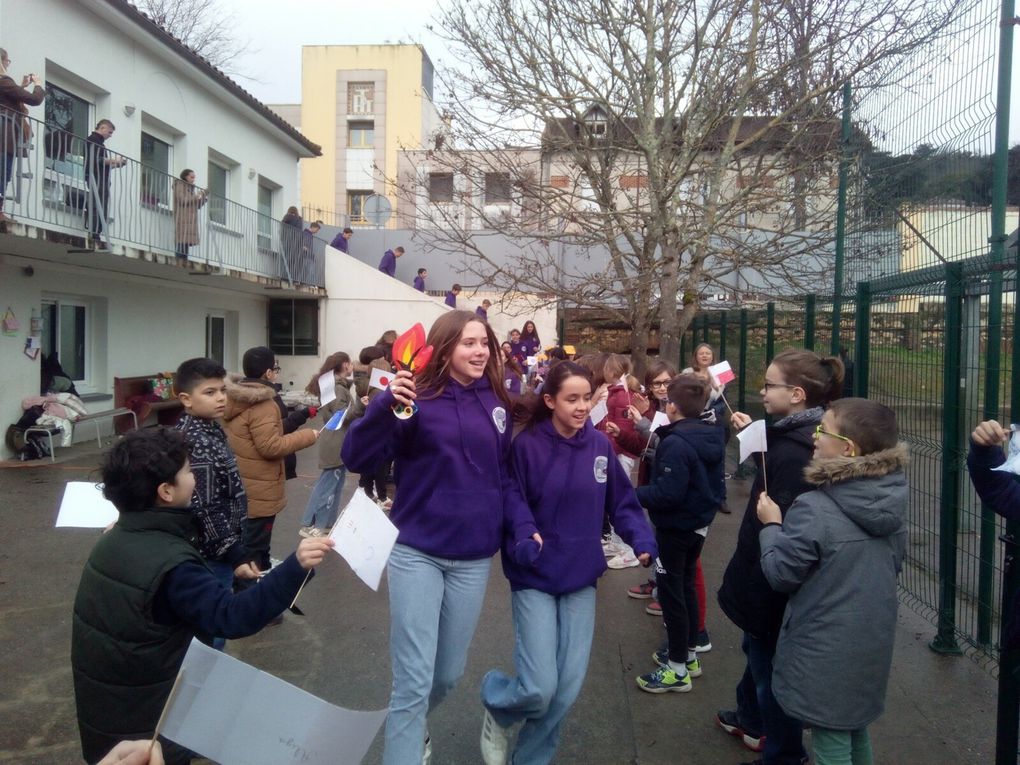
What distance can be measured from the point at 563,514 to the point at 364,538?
1037mm

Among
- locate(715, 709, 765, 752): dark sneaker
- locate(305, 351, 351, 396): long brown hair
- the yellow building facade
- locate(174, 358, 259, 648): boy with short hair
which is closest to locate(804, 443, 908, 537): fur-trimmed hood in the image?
locate(715, 709, 765, 752): dark sneaker

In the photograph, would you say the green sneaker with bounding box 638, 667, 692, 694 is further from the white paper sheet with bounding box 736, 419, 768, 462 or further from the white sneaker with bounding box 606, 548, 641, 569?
the white sneaker with bounding box 606, 548, 641, 569

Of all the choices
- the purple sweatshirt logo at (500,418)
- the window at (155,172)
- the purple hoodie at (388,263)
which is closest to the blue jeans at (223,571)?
the purple sweatshirt logo at (500,418)

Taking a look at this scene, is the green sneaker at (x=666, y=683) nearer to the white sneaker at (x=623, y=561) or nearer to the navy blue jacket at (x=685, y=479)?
the navy blue jacket at (x=685, y=479)

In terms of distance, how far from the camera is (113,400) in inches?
521

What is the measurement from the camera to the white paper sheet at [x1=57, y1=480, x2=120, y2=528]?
2.77m

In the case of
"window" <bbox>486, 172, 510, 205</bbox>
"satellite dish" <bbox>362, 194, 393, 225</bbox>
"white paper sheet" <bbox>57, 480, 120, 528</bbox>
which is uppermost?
"satellite dish" <bbox>362, 194, 393, 225</bbox>

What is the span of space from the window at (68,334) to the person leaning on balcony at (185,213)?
1.90 metres

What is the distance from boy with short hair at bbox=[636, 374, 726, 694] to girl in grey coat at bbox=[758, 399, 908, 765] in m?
1.12

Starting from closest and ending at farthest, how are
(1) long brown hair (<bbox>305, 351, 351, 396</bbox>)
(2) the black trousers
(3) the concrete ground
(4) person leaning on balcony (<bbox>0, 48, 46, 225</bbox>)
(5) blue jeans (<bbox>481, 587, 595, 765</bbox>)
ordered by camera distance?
(5) blue jeans (<bbox>481, 587, 595, 765</bbox>) < (3) the concrete ground < (2) the black trousers < (1) long brown hair (<bbox>305, 351, 351, 396</bbox>) < (4) person leaning on balcony (<bbox>0, 48, 46, 225</bbox>)

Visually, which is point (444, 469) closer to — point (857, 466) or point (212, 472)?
point (212, 472)

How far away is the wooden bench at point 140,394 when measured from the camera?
13234mm

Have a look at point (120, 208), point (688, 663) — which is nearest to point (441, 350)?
point (688, 663)

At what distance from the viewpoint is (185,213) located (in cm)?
1376
